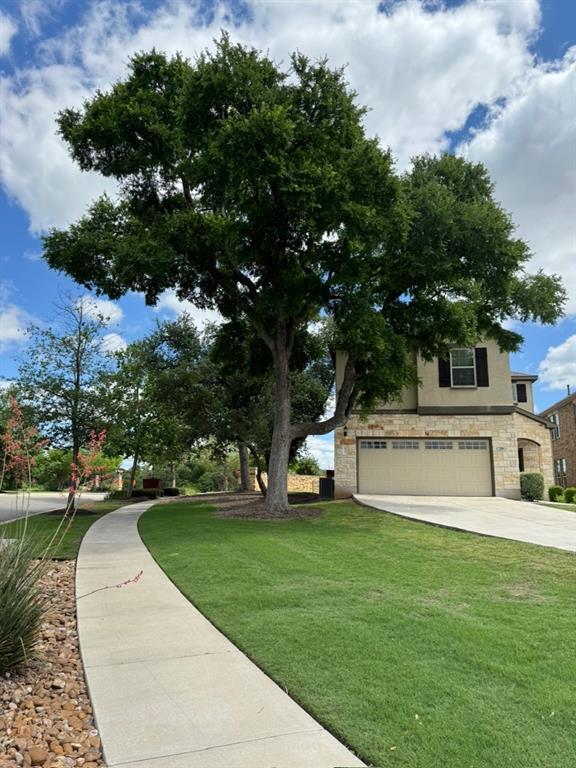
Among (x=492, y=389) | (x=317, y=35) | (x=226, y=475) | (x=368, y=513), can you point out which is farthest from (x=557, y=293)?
(x=226, y=475)

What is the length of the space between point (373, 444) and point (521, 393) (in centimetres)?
1139

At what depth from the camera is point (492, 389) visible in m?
19.8

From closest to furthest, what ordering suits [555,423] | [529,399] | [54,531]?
1. [54,531]
2. [529,399]
3. [555,423]

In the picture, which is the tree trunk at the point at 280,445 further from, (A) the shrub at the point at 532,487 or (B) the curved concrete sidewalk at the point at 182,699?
(A) the shrub at the point at 532,487

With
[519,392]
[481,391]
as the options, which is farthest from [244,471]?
[519,392]

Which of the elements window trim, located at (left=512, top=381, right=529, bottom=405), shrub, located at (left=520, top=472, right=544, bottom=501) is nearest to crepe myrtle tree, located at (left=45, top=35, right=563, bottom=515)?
shrub, located at (left=520, top=472, right=544, bottom=501)

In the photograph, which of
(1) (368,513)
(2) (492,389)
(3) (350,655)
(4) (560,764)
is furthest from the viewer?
(2) (492,389)

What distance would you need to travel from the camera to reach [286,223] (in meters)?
13.3

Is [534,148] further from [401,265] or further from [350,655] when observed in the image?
[350,655]

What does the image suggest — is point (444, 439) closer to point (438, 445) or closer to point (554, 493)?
point (438, 445)

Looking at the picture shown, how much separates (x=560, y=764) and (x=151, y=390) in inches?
766

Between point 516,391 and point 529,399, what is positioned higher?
point 516,391

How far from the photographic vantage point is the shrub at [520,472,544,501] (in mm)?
18984

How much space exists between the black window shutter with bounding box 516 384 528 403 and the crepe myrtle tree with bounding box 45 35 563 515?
10954 millimetres
